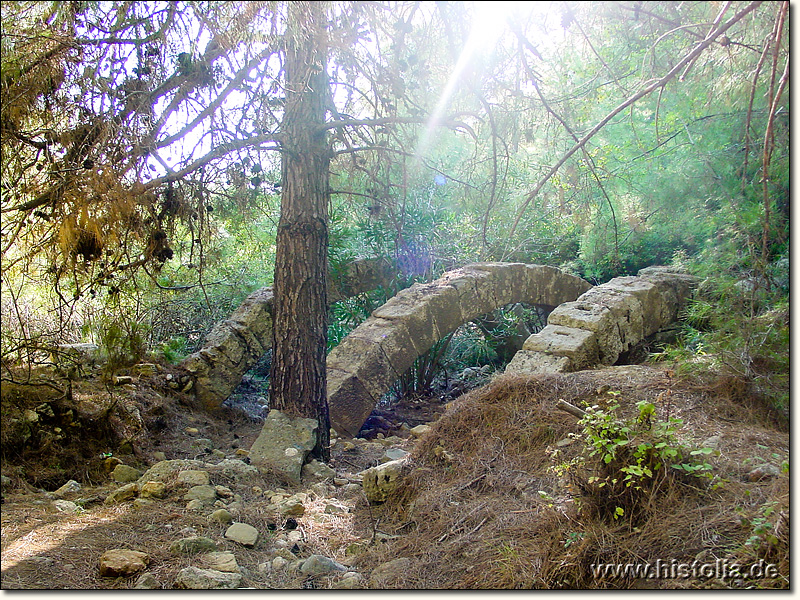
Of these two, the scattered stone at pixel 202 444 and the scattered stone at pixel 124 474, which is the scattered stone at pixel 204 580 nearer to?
the scattered stone at pixel 124 474

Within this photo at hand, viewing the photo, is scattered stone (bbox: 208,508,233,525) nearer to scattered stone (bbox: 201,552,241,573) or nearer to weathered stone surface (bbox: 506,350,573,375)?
scattered stone (bbox: 201,552,241,573)

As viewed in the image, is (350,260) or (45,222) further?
(350,260)

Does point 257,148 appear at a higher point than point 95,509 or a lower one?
higher

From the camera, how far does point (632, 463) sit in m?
2.39

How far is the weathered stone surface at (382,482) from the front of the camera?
10.6ft

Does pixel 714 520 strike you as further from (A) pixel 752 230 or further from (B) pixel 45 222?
(B) pixel 45 222

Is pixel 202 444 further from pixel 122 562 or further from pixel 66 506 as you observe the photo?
pixel 122 562

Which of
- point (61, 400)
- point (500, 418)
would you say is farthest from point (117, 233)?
point (500, 418)

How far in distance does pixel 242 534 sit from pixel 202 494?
48 cm

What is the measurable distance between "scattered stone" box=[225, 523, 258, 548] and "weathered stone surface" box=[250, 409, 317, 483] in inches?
36.9

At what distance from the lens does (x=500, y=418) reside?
3660mm

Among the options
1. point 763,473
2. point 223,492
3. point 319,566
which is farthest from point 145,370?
point 763,473

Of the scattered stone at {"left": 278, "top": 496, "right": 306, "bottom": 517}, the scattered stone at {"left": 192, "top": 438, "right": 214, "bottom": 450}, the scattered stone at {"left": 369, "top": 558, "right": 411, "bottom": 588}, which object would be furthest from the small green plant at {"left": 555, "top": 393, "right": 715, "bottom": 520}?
the scattered stone at {"left": 192, "top": 438, "right": 214, "bottom": 450}

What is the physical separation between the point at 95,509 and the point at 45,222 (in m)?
1.34
